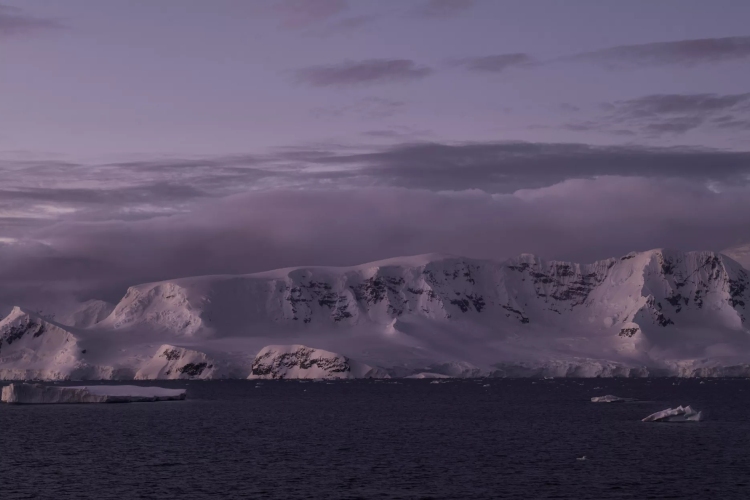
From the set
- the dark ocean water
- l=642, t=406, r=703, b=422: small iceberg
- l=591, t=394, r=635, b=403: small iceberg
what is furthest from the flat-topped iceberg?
l=642, t=406, r=703, b=422: small iceberg

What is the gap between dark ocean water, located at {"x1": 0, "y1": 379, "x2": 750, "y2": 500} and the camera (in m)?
70.8

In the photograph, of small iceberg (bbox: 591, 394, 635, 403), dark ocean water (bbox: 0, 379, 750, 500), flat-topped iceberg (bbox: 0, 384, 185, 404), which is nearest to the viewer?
dark ocean water (bbox: 0, 379, 750, 500)

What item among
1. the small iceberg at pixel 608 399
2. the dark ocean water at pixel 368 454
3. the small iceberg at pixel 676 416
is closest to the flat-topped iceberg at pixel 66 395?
the dark ocean water at pixel 368 454

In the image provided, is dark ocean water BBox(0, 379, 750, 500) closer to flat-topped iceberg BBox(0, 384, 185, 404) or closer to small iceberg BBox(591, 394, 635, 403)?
flat-topped iceberg BBox(0, 384, 185, 404)

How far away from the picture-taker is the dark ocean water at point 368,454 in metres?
70.8

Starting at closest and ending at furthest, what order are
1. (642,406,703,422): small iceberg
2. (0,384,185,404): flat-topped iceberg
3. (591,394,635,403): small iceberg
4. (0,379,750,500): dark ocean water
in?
(0,379,750,500): dark ocean water
(642,406,703,422): small iceberg
(0,384,185,404): flat-topped iceberg
(591,394,635,403): small iceberg

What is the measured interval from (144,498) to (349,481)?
15130 mm

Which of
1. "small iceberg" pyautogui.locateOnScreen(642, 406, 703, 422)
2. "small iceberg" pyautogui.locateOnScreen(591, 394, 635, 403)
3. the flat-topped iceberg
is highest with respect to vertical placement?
"small iceberg" pyautogui.locateOnScreen(642, 406, 703, 422)

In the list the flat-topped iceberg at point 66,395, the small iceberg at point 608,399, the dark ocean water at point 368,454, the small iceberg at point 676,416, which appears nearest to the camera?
Answer: the dark ocean water at point 368,454

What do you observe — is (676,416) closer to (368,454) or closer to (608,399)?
(608,399)

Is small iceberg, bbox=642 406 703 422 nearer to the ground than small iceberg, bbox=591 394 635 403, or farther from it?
farther from it

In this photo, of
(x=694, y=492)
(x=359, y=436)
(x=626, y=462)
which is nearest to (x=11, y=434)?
(x=359, y=436)

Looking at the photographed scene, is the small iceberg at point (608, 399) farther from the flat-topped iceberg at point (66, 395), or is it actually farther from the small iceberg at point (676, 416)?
the flat-topped iceberg at point (66, 395)

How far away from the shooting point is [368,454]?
9088 centimetres
